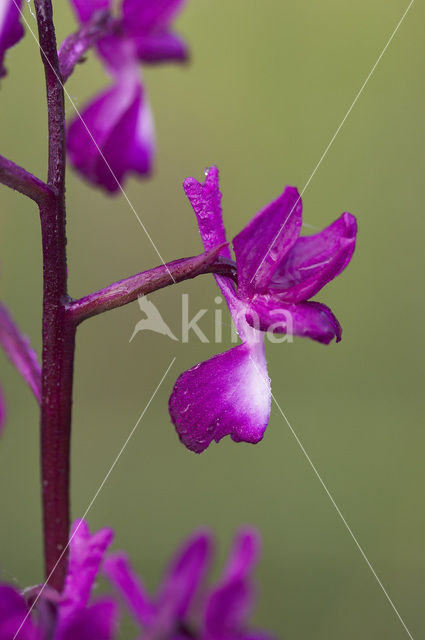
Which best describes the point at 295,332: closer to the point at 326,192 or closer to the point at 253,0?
the point at 326,192

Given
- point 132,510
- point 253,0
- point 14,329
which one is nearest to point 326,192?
point 253,0

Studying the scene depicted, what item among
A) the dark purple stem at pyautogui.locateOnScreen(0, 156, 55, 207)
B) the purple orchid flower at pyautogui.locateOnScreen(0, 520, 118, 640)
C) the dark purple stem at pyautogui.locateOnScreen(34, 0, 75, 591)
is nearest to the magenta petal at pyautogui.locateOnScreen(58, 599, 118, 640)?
the purple orchid flower at pyautogui.locateOnScreen(0, 520, 118, 640)

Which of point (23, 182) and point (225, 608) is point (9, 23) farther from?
point (225, 608)

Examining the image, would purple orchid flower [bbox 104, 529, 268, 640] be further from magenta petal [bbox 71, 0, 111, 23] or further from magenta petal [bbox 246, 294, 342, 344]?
magenta petal [bbox 71, 0, 111, 23]

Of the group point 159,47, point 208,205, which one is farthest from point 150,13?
point 208,205

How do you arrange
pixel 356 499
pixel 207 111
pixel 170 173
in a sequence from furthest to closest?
pixel 207 111, pixel 170 173, pixel 356 499

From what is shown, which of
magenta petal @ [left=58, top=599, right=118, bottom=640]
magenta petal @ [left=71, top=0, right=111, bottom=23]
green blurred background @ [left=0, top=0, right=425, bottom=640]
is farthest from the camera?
green blurred background @ [left=0, top=0, right=425, bottom=640]
